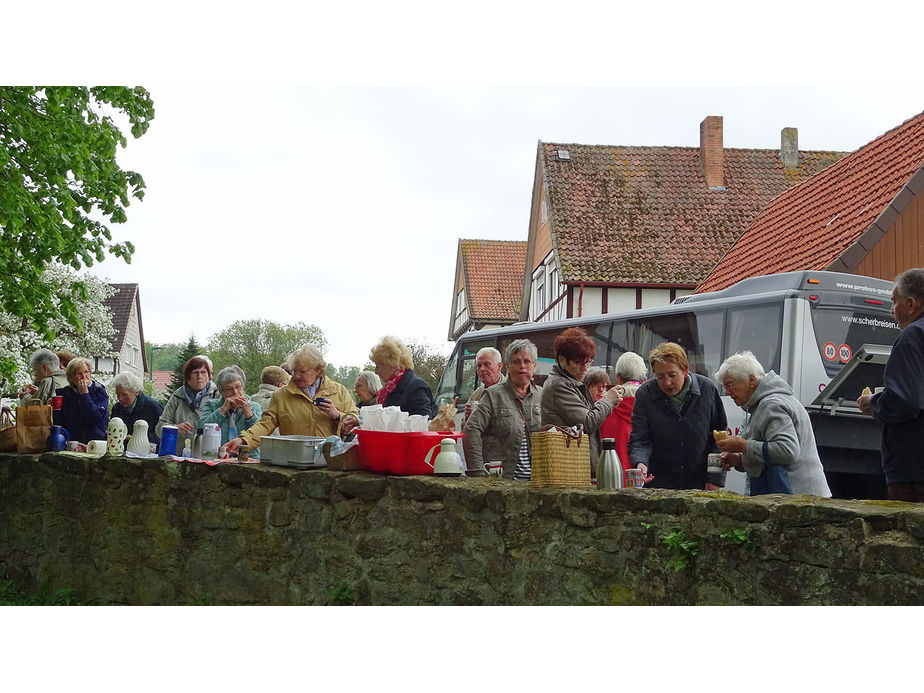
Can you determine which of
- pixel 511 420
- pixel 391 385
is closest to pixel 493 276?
pixel 391 385

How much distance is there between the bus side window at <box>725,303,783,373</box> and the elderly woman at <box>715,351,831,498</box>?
4.44 m

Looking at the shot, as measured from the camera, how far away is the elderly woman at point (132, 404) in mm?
8562

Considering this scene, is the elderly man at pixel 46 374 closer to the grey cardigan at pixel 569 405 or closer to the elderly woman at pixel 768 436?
the grey cardigan at pixel 569 405

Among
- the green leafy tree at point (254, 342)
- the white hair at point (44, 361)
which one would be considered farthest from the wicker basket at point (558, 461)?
the green leafy tree at point (254, 342)

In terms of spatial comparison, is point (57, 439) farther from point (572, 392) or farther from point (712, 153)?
point (712, 153)

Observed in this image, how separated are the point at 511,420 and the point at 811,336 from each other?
4726mm

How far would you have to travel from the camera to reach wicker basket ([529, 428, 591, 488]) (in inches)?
189

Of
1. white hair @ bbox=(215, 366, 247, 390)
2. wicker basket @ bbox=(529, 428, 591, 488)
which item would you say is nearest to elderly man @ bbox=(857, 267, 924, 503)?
wicker basket @ bbox=(529, 428, 591, 488)

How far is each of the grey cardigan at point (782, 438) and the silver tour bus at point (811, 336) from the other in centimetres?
337

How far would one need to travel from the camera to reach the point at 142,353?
66.3m

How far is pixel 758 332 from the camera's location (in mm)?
10008

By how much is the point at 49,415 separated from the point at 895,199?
11101mm

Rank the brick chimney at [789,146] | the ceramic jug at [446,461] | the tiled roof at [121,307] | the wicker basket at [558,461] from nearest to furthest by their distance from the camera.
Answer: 1. the wicker basket at [558,461]
2. the ceramic jug at [446,461]
3. the brick chimney at [789,146]
4. the tiled roof at [121,307]

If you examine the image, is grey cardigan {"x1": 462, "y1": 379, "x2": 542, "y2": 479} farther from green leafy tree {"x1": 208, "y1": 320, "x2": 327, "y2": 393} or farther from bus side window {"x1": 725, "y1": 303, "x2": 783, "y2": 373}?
green leafy tree {"x1": 208, "y1": 320, "x2": 327, "y2": 393}
